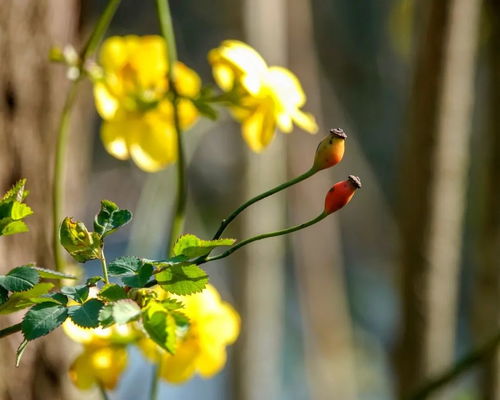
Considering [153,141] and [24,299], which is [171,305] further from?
[153,141]

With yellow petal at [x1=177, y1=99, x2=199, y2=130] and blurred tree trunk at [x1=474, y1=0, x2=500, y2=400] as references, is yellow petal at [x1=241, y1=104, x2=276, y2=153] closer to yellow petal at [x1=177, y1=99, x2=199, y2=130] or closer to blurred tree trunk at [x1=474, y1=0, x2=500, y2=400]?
yellow petal at [x1=177, y1=99, x2=199, y2=130]

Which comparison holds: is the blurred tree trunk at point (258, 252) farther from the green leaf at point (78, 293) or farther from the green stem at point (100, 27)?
the green leaf at point (78, 293)

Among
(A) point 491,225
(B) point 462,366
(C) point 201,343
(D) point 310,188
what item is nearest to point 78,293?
(C) point 201,343

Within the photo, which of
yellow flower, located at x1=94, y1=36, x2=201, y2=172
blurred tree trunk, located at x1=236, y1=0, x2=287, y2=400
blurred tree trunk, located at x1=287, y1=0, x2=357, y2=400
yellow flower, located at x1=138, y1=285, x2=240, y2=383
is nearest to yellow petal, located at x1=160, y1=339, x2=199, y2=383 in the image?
yellow flower, located at x1=138, y1=285, x2=240, y2=383

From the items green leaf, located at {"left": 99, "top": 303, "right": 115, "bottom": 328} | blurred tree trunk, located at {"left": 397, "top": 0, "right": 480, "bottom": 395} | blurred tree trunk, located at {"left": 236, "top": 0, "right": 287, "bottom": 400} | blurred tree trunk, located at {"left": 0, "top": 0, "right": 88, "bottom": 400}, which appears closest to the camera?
green leaf, located at {"left": 99, "top": 303, "right": 115, "bottom": 328}

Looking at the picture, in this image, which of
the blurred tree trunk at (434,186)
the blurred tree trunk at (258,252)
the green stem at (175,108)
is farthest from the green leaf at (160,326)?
the blurred tree trunk at (258,252)

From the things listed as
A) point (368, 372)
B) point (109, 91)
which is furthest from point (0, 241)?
point (368, 372)
